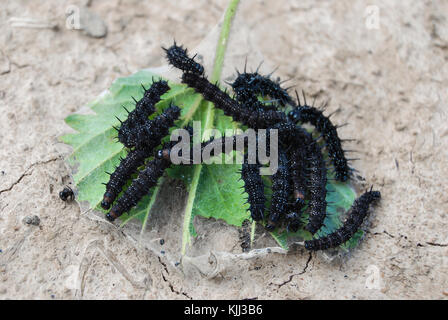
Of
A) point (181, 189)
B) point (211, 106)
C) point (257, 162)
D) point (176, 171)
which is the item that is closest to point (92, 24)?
point (211, 106)

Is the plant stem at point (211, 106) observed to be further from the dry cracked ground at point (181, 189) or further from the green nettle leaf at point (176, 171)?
the dry cracked ground at point (181, 189)

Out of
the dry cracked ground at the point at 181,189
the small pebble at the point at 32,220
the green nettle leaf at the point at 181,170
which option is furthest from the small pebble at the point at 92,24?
the small pebble at the point at 32,220

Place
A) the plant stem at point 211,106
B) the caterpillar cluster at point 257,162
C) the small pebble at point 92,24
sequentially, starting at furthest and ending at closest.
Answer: the small pebble at point 92,24, the plant stem at point 211,106, the caterpillar cluster at point 257,162

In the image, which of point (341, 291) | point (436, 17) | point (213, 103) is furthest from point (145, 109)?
point (436, 17)

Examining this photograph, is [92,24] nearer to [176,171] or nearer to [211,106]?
[211,106]

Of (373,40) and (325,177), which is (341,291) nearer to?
(325,177)
